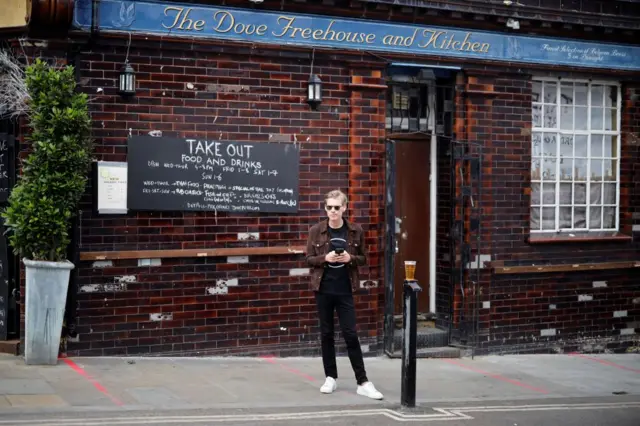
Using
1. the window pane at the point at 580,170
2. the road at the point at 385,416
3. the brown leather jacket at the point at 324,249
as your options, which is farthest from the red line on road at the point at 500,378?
the window pane at the point at 580,170

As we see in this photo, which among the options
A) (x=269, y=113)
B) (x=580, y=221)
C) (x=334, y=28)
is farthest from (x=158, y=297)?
(x=580, y=221)

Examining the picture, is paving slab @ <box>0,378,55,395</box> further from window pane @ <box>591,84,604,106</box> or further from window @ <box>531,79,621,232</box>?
window pane @ <box>591,84,604,106</box>

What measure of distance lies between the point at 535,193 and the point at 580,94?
5.16 ft

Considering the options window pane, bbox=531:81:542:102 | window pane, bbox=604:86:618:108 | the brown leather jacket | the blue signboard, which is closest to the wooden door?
the blue signboard

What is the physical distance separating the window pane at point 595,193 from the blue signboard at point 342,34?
5.37 feet

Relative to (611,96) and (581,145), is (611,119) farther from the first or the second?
(581,145)

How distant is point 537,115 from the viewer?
13.1m

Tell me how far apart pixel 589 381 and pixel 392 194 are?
3131 mm

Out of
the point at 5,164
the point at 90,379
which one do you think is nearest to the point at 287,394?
the point at 90,379

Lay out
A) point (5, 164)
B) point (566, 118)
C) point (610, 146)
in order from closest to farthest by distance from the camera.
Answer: point (5, 164)
point (566, 118)
point (610, 146)

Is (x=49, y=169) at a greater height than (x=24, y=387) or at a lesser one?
greater

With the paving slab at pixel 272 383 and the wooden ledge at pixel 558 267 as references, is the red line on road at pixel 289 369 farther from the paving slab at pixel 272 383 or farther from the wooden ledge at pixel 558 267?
the wooden ledge at pixel 558 267

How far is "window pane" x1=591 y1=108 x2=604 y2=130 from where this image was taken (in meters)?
13.6

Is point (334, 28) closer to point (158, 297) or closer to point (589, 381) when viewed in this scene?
point (158, 297)
